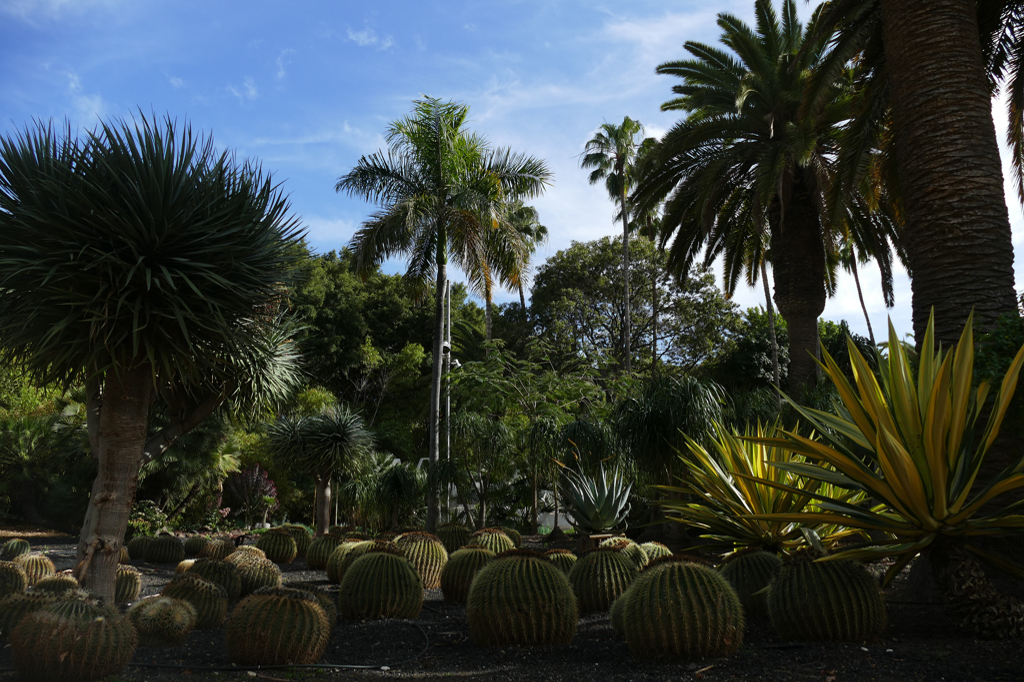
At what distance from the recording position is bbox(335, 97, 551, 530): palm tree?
15.9m

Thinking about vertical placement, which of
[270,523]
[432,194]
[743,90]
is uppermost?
[743,90]

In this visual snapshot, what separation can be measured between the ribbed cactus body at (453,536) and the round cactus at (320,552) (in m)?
2.09

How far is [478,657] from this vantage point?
5.90 metres

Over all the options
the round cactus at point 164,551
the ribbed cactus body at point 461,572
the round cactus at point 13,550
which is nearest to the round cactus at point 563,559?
the ribbed cactus body at point 461,572

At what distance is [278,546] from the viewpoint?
1372 centimetres

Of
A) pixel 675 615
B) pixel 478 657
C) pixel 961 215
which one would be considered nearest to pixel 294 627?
pixel 478 657

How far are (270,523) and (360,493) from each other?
793cm

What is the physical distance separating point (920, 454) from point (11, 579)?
992 centimetres

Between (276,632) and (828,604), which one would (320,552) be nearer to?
(276,632)

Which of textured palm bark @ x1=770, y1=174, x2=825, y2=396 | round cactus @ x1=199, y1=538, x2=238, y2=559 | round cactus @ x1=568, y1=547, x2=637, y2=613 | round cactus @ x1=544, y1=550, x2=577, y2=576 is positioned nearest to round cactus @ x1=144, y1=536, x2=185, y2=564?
round cactus @ x1=199, y1=538, x2=238, y2=559

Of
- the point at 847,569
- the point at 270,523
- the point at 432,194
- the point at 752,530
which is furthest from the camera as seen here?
the point at 270,523

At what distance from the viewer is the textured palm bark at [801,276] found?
15.0 meters

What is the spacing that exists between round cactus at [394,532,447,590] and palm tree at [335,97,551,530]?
5.33 m

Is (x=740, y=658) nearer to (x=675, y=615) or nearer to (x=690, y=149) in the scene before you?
(x=675, y=615)
